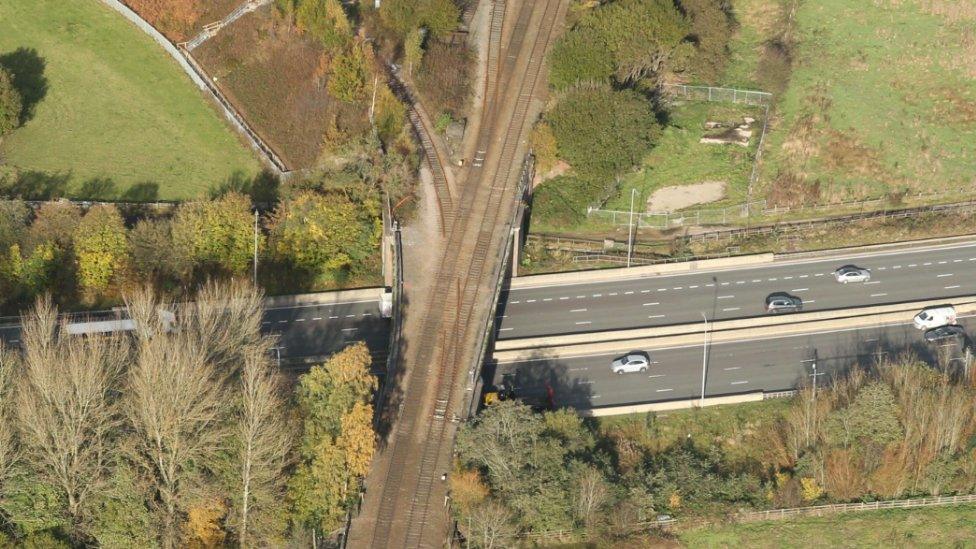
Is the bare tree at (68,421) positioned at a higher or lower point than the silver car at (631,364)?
lower

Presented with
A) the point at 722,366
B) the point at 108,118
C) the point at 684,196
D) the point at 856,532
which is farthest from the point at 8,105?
the point at 856,532

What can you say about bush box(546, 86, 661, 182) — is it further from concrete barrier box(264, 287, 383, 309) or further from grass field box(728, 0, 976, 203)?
concrete barrier box(264, 287, 383, 309)

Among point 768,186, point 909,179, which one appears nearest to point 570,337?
point 768,186

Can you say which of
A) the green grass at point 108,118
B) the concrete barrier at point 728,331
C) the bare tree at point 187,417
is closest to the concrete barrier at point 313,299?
the concrete barrier at point 728,331

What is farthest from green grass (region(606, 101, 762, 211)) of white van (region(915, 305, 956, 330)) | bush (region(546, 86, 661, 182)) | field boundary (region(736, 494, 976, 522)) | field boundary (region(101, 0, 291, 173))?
field boundary (region(736, 494, 976, 522))

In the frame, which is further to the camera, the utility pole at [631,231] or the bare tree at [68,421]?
the utility pole at [631,231]

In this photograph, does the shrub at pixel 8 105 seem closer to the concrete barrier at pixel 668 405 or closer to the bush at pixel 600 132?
the bush at pixel 600 132
